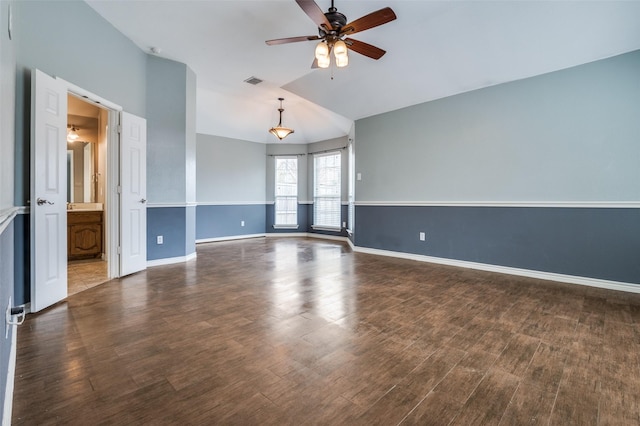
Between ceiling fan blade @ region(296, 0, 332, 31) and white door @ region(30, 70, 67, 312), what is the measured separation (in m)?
2.33

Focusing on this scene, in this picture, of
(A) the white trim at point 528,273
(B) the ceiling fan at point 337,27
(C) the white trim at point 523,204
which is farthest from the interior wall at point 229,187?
(B) the ceiling fan at point 337,27

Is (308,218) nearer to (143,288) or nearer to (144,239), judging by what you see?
(144,239)

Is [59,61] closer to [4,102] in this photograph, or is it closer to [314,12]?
[4,102]

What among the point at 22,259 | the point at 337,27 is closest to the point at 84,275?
the point at 22,259

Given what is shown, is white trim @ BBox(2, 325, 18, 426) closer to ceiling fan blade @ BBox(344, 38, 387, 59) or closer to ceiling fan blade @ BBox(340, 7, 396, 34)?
ceiling fan blade @ BBox(340, 7, 396, 34)

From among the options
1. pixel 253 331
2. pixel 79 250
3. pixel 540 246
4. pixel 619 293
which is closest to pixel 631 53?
pixel 540 246

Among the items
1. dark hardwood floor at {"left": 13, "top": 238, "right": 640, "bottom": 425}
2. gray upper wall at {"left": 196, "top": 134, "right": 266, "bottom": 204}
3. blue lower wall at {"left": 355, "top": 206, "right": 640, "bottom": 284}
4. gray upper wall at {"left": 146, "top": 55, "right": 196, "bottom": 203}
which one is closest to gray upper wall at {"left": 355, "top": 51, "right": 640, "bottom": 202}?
blue lower wall at {"left": 355, "top": 206, "right": 640, "bottom": 284}

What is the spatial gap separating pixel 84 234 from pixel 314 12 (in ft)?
15.6

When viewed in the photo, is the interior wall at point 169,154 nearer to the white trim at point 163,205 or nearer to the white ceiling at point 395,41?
the white trim at point 163,205

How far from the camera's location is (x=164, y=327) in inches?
86.3

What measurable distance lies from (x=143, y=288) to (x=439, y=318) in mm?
3021

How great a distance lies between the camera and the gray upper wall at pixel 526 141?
3195mm

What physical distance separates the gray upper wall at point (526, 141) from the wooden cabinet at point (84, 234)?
16.1 feet

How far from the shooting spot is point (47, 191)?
2600 millimetres
